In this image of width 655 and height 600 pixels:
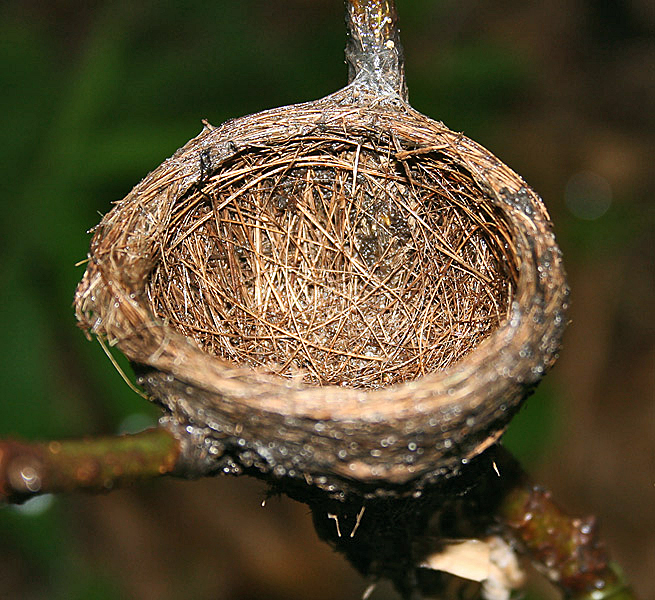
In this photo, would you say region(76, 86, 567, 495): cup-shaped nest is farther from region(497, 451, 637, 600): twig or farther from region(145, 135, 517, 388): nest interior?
region(497, 451, 637, 600): twig

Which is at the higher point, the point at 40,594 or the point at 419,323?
the point at 419,323

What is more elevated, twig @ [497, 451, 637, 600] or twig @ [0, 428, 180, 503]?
twig @ [0, 428, 180, 503]

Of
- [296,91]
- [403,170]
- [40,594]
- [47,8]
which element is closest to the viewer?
[403,170]

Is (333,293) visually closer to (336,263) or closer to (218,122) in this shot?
(336,263)

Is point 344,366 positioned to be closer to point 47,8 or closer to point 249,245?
point 249,245

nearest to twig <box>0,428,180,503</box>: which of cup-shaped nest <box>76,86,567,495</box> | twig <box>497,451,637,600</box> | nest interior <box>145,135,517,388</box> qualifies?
cup-shaped nest <box>76,86,567,495</box>

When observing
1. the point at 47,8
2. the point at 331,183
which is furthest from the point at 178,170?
the point at 47,8

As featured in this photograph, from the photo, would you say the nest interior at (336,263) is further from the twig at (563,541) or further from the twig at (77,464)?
the twig at (77,464)
